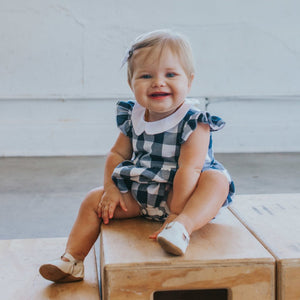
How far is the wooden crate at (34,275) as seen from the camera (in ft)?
4.07

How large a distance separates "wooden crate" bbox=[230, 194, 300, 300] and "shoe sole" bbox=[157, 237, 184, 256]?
0.23m

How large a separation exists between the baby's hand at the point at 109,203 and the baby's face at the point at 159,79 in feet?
0.85

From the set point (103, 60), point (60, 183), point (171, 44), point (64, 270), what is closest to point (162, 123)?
point (171, 44)

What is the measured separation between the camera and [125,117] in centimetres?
143

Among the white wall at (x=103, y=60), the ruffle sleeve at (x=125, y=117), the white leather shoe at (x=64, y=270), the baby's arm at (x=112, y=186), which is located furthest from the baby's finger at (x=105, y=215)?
the white wall at (x=103, y=60)

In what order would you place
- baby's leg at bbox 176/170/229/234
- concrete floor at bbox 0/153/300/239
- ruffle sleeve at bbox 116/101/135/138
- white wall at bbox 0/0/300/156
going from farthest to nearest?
white wall at bbox 0/0/300/156, concrete floor at bbox 0/153/300/239, ruffle sleeve at bbox 116/101/135/138, baby's leg at bbox 176/170/229/234

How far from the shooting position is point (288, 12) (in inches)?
155

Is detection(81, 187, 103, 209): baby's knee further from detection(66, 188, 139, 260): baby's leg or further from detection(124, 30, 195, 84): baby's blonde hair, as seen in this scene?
detection(124, 30, 195, 84): baby's blonde hair

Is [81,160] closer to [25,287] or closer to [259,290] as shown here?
[25,287]

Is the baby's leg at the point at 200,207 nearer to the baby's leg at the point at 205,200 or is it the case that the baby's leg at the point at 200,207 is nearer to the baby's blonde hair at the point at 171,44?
the baby's leg at the point at 205,200

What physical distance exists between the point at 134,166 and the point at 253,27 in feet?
9.64

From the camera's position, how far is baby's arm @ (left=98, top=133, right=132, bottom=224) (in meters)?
1.31

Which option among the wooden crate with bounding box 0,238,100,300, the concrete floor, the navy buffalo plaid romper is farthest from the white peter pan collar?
the concrete floor

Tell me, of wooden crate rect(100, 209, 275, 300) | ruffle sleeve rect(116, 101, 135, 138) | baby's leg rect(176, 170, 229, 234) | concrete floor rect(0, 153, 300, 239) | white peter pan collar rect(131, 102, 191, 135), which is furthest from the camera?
concrete floor rect(0, 153, 300, 239)
